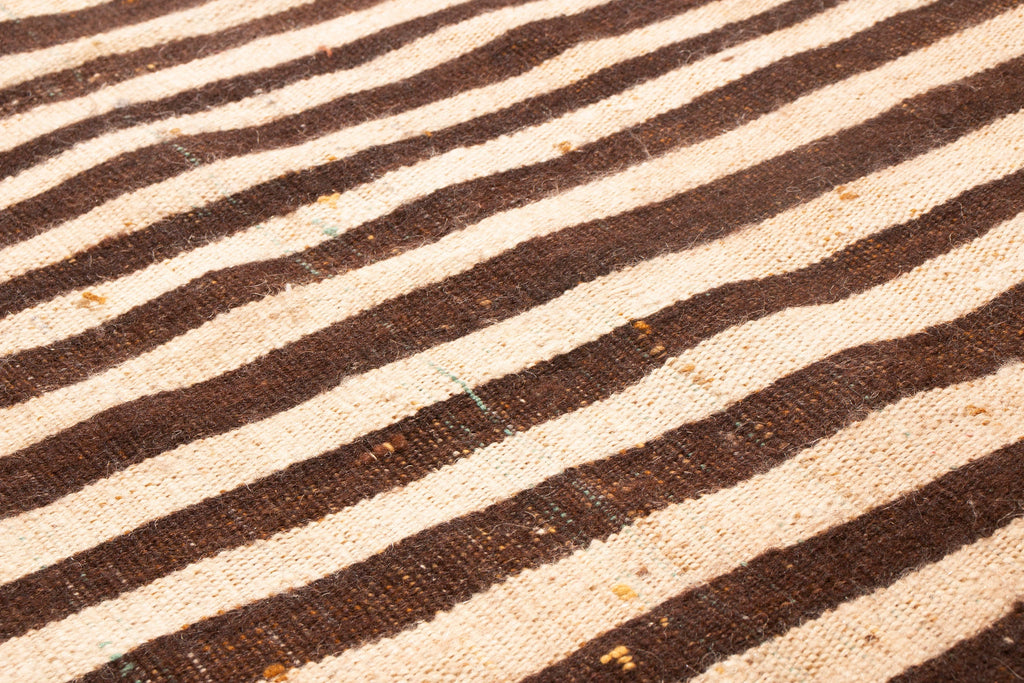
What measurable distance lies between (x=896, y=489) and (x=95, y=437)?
2.44ft

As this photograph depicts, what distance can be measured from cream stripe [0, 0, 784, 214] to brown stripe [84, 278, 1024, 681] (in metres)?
0.52

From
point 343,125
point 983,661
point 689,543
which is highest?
point 343,125

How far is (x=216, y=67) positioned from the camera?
1.31 m

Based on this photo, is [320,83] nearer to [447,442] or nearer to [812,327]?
[447,442]

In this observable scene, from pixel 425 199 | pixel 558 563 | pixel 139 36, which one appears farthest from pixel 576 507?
pixel 139 36

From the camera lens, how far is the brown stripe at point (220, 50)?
1278mm

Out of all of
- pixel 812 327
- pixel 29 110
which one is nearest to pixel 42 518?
pixel 29 110

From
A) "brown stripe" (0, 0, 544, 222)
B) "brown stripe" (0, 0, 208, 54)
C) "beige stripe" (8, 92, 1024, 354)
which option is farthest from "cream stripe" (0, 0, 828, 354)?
"brown stripe" (0, 0, 208, 54)

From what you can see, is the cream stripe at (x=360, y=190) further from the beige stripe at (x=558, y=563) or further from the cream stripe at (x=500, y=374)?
the beige stripe at (x=558, y=563)

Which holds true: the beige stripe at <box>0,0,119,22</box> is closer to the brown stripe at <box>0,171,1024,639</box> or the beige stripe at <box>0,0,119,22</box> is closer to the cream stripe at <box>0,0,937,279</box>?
the cream stripe at <box>0,0,937,279</box>

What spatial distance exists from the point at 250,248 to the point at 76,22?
0.56m

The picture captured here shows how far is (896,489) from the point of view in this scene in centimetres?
88

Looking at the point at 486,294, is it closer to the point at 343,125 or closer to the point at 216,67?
the point at 343,125

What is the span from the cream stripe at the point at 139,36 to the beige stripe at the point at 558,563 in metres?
0.80
